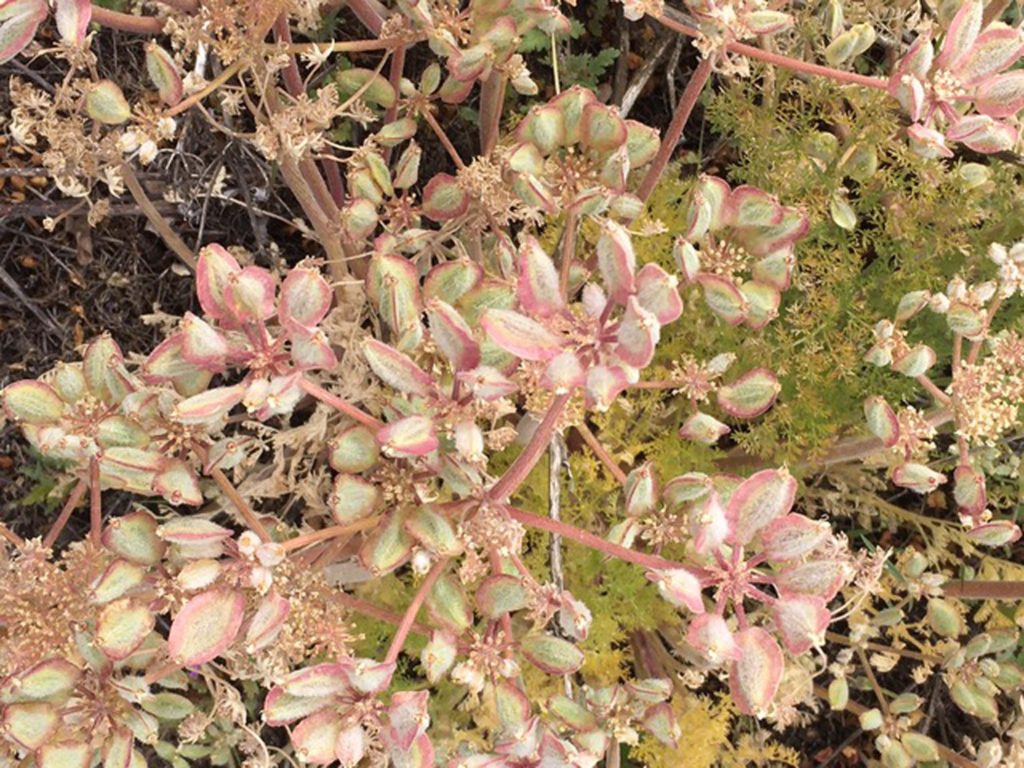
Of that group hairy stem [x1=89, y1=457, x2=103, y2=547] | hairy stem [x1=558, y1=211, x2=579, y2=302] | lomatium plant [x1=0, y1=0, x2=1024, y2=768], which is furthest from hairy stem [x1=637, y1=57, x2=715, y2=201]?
hairy stem [x1=89, y1=457, x2=103, y2=547]

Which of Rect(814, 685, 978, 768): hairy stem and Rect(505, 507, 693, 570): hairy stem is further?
Rect(814, 685, 978, 768): hairy stem

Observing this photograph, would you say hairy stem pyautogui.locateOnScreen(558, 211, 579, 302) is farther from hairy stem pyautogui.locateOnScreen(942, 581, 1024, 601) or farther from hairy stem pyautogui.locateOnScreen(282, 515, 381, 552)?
hairy stem pyautogui.locateOnScreen(942, 581, 1024, 601)

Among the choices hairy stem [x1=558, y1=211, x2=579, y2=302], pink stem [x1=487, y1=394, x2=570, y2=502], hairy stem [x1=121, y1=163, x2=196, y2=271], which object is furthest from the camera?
hairy stem [x1=121, y1=163, x2=196, y2=271]

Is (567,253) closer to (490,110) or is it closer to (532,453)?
(532,453)

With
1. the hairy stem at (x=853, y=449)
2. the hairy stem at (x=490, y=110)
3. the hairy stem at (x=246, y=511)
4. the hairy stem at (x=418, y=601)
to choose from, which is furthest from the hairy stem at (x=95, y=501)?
the hairy stem at (x=853, y=449)

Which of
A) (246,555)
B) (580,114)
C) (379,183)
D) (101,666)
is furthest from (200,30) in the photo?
(101,666)

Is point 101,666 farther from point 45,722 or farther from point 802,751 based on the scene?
point 802,751

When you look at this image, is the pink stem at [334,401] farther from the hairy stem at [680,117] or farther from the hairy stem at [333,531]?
the hairy stem at [680,117]

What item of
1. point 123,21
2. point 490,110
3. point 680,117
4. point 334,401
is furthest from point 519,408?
point 123,21
